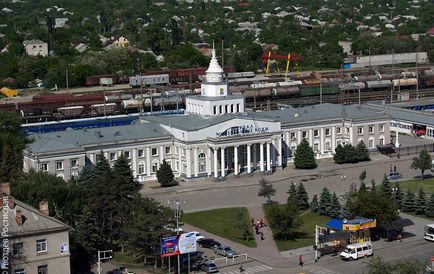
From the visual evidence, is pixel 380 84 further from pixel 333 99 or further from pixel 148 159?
pixel 148 159

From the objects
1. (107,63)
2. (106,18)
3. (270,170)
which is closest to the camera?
(270,170)

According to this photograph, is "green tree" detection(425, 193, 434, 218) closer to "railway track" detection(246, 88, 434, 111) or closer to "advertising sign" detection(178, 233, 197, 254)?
"advertising sign" detection(178, 233, 197, 254)

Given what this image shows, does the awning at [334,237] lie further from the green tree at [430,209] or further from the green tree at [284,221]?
the green tree at [430,209]

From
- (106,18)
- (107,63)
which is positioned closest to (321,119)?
(107,63)

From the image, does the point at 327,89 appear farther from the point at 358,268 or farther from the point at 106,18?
the point at 106,18

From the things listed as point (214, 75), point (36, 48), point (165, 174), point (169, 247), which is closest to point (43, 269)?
point (169, 247)

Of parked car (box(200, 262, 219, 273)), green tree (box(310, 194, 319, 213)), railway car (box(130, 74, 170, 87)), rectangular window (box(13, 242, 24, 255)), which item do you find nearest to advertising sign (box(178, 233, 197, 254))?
parked car (box(200, 262, 219, 273))
